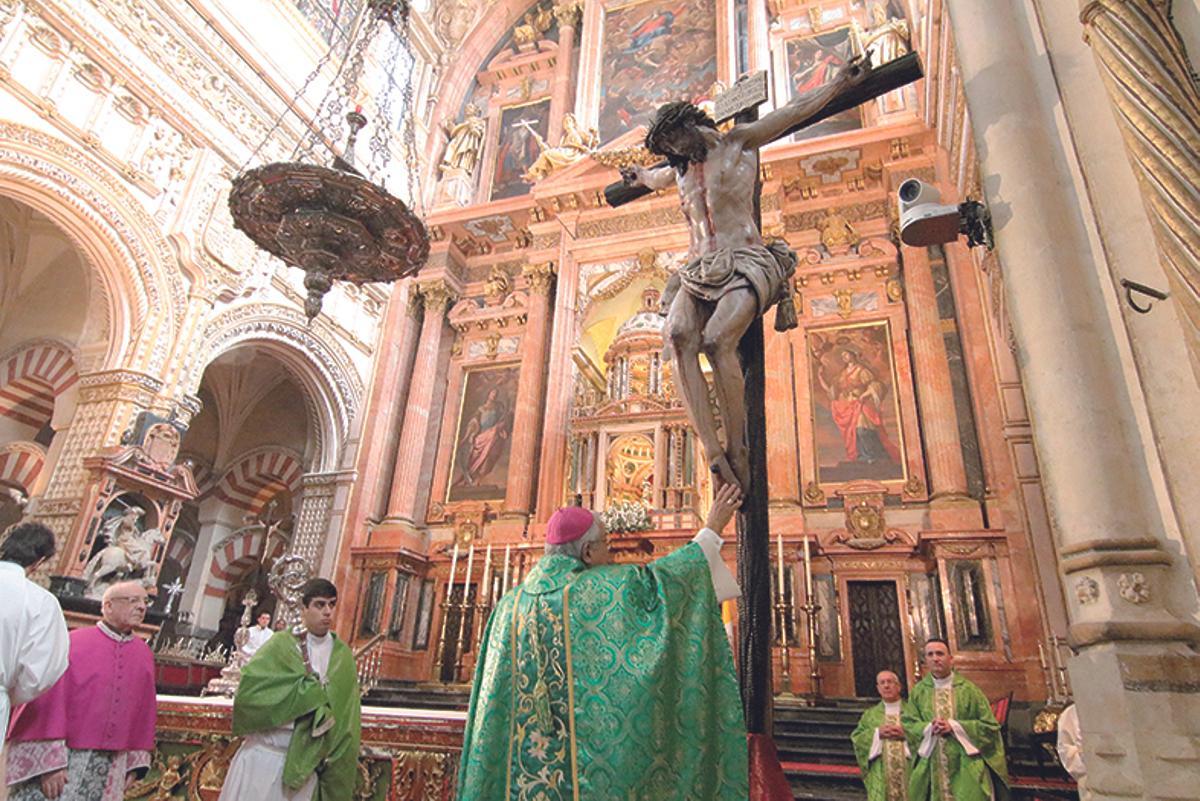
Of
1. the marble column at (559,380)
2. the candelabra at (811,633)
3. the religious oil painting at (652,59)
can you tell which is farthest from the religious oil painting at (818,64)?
the candelabra at (811,633)

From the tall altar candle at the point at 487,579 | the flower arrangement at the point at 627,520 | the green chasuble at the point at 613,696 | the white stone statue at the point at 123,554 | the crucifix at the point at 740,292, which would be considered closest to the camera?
the green chasuble at the point at 613,696

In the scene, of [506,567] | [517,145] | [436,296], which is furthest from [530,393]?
[517,145]

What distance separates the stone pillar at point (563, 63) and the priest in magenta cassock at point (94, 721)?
11989mm

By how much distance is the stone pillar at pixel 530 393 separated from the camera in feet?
33.4

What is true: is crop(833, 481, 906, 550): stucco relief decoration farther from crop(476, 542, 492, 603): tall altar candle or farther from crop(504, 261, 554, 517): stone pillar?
crop(504, 261, 554, 517): stone pillar

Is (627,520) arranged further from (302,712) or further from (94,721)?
(94,721)

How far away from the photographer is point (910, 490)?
8.62 metres

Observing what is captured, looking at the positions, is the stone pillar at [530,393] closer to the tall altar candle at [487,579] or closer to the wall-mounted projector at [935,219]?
the tall altar candle at [487,579]

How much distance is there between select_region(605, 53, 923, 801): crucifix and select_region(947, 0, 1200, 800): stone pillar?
91cm

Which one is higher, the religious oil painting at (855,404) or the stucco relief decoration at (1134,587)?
the religious oil painting at (855,404)

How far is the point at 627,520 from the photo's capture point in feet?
28.7

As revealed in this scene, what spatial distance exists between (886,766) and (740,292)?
3.23 metres

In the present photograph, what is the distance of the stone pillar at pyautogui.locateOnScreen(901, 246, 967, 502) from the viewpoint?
8391mm

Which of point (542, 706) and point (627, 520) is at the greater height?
point (627, 520)
